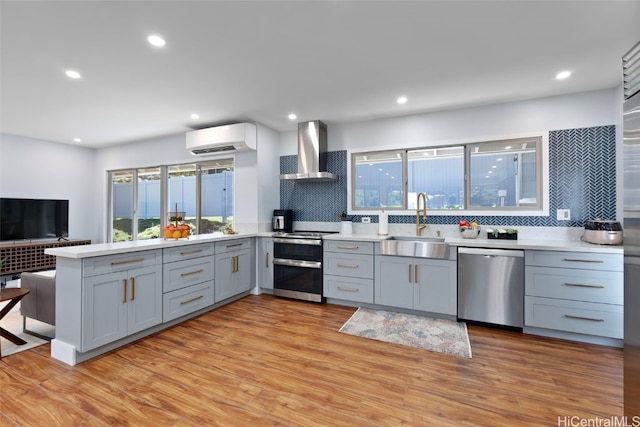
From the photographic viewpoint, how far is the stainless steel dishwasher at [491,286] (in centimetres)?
274

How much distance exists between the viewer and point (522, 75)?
269cm

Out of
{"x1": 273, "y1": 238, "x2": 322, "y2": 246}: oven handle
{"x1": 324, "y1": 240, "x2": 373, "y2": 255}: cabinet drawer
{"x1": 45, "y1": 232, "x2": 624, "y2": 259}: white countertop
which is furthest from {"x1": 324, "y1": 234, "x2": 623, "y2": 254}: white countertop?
{"x1": 273, "y1": 238, "x2": 322, "y2": 246}: oven handle

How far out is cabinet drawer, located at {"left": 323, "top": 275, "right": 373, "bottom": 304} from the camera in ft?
11.1

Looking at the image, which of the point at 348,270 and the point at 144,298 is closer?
the point at 144,298

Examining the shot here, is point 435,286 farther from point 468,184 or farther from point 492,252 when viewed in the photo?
point 468,184

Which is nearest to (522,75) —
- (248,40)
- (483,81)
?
(483,81)

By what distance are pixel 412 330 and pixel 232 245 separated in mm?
2363

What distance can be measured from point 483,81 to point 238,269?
11.7 ft

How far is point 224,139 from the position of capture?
4.06 metres

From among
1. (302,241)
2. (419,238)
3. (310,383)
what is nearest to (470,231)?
(419,238)

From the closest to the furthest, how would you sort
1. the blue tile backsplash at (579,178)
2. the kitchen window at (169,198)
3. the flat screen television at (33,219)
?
the blue tile backsplash at (579,178)
the flat screen television at (33,219)
the kitchen window at (169,198)

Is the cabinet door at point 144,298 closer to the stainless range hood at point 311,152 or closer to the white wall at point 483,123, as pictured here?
the stainless range hood at point 311,152

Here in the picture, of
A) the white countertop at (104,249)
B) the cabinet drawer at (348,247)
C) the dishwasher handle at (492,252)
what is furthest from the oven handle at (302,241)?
the dishwasher handle at (492,252)

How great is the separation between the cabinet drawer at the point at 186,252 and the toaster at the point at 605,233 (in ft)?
13.1
